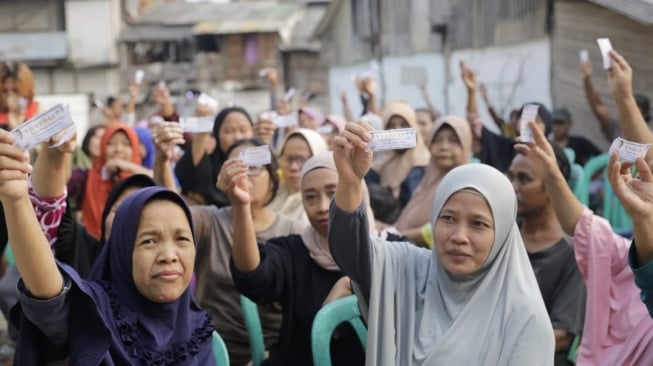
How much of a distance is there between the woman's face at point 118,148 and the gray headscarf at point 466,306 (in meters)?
3.02

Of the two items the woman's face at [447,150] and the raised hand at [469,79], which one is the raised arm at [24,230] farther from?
the raised hand at [469,79]

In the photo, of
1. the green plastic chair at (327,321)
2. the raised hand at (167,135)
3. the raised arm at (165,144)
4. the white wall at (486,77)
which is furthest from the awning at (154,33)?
the green plastic chair at (327,321)

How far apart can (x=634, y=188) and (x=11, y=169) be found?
2.04 meters

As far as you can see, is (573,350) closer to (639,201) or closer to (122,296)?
(639,201)

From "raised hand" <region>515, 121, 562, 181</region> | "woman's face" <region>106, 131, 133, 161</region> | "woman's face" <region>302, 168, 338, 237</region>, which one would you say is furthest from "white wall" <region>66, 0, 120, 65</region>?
"raised hand" <region>515, 121, 562, 181</region>

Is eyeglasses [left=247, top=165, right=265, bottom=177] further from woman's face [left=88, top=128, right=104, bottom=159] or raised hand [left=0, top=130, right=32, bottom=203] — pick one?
woman's face [left=88, top=128, right=104, bottom=159]

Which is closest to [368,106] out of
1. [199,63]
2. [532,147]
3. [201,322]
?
[532,147]

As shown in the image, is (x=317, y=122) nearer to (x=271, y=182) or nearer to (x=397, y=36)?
(x=271, y=182)

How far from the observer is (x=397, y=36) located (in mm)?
20688

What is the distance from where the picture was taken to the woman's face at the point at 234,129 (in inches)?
267

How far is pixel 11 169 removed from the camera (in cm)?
287

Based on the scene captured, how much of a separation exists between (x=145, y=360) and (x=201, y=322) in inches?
11.4

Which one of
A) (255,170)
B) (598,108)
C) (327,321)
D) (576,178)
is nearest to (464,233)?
(327,321)

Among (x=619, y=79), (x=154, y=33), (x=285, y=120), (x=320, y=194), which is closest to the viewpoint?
(x=320, y=194)
